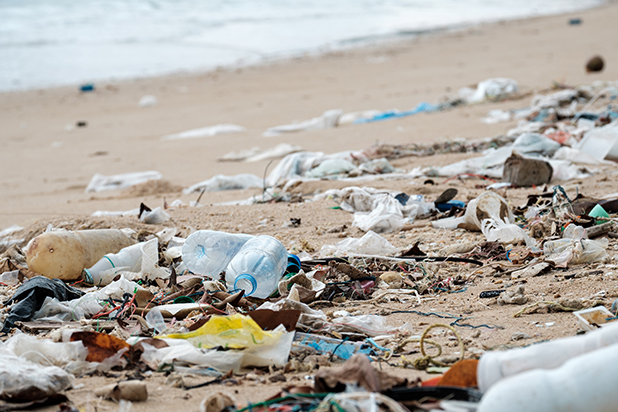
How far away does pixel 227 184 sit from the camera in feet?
20.6

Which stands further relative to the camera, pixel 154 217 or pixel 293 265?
pixel 154 217

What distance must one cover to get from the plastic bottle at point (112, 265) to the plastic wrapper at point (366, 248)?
1.13 m

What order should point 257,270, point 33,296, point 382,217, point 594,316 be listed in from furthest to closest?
point 382,217 → point 257,270 → point 33,296 → point 594,316

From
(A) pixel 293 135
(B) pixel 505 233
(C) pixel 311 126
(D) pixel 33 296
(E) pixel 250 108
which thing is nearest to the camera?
(D) pixel 33 296

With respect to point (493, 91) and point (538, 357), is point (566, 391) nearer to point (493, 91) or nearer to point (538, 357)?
point (538, 357)

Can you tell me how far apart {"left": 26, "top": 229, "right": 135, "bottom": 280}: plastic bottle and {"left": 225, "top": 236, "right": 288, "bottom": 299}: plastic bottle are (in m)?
1.03

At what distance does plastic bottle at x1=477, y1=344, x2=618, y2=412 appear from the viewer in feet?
4.77

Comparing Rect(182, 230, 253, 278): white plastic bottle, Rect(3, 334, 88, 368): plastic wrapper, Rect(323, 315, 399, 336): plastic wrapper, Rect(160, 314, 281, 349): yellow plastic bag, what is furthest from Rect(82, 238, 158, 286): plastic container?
Rect(323, 315, 399, 336): plastic wrapper

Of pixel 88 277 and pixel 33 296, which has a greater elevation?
pixel 33 296

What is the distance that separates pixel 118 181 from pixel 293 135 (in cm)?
A: 292

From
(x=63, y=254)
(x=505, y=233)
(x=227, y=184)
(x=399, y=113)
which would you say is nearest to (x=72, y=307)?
(x=63, y=254)

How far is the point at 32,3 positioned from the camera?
30078 millimetres

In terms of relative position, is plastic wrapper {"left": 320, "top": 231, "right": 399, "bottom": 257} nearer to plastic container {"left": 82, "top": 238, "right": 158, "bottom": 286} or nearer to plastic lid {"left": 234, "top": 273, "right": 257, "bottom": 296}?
plastic lid {"left": 234, "top": 273, "right": 257, "bottom": 296}

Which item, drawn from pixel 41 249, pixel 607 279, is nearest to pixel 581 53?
pixel 607 279
